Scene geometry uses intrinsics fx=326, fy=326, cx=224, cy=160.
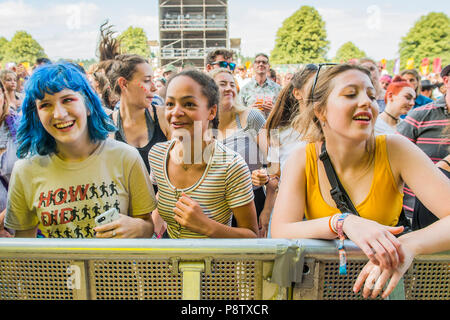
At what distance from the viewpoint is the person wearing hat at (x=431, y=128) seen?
2402mm

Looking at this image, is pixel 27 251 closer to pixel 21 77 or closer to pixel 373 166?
pixel 373 166

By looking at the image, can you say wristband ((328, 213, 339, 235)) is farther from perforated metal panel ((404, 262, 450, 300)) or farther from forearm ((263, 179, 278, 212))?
forearm ((263, 179, 278, 212))

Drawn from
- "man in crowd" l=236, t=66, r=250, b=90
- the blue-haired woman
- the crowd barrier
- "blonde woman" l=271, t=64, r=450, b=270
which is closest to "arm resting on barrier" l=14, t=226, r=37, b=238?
the blue-haired woman

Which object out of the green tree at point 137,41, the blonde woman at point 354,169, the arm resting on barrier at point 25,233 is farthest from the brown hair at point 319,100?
the green tree at point 137,41

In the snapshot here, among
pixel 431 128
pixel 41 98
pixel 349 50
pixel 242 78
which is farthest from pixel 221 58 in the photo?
pixel 349 50

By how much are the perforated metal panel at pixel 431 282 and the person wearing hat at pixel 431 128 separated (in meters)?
1.48

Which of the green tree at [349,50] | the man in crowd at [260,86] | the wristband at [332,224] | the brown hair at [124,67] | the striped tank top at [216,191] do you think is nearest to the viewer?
the wristband at [332,224]

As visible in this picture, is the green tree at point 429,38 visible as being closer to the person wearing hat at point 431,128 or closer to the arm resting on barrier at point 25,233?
the person wearing hat at point 431,128

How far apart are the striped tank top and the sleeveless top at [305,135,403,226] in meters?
0.37

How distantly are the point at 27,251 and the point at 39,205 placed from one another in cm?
64

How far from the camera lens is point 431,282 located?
0.97 m

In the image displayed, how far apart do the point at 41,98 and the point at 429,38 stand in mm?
51460

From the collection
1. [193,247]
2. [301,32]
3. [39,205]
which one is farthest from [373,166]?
[301,32]

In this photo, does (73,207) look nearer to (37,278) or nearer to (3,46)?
(37,278)
